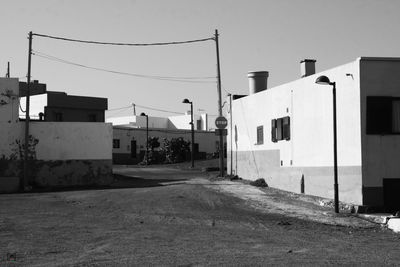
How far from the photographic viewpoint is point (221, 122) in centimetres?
3186

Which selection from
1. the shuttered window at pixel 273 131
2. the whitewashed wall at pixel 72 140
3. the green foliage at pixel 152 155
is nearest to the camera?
the shuttered window at pixel 273 131

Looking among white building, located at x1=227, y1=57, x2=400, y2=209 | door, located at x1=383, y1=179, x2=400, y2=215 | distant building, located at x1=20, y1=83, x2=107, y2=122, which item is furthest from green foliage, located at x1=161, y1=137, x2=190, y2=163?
door, located at x1=383, y1=179, x2=400, y2=215

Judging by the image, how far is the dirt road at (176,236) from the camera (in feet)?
34.4

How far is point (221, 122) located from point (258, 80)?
9.94ft

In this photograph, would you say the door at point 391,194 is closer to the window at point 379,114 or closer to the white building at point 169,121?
the window at point 379,114

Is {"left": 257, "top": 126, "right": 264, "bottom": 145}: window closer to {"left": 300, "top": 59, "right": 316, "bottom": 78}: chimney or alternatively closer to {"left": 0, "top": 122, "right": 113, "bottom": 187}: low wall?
{"left": 300, "top": 59, "right": 316, "bottom": 78}: chimney

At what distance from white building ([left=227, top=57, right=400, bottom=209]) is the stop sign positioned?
4.81 m

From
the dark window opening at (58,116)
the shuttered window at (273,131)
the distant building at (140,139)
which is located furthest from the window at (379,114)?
the distant building at (140,139)

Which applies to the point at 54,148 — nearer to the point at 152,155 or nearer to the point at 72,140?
the point at 72,140

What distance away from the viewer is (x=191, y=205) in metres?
19.5

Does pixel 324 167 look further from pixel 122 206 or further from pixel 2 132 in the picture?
pixel 2 132

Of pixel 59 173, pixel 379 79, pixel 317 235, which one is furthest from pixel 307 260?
pixel 59 173

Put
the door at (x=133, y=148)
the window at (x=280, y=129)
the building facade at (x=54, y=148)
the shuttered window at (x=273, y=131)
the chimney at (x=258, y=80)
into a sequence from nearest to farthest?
1. the window at (x=280, y=129)
2. the shuttered window at (x=273, y=131)
3. the building facade at (x=54, y=148)
4. the chimney at (x=258, y=80)
5. the door at (x=133, y=148)

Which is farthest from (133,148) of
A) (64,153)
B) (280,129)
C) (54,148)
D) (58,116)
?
(280,129)
